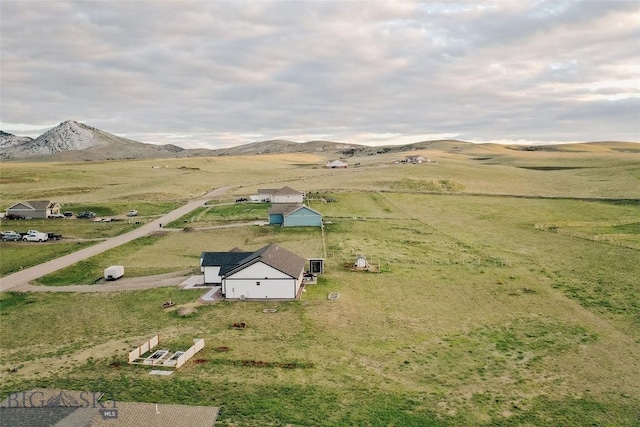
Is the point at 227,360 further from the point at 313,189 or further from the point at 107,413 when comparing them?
the point at 313,189

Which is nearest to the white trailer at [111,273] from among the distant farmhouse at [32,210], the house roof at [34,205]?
the distant farmhouse at [32,210]

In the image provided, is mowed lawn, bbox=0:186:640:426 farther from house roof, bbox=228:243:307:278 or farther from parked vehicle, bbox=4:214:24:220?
parked vehicle, bbox=4:214:24:220

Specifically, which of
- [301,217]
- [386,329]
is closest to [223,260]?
[386,329]

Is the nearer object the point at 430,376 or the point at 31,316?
the point at 430,376

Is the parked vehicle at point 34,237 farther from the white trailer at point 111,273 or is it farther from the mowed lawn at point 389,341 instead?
the white trailer at point 111,273

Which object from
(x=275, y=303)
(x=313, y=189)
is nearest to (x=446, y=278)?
(x=275, y=303)

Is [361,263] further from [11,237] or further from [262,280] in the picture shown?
[11,237]

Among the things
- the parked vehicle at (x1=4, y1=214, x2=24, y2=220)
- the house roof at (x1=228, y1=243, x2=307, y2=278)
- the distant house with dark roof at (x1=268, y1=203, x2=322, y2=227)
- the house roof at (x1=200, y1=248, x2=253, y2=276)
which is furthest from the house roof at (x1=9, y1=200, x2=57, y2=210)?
the house roof at (x1=228, y1=243, x2=307, y2=278)

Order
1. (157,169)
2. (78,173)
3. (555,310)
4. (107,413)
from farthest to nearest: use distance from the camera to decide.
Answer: (157,169) < (78,173) < (555,310) < (107,413)
